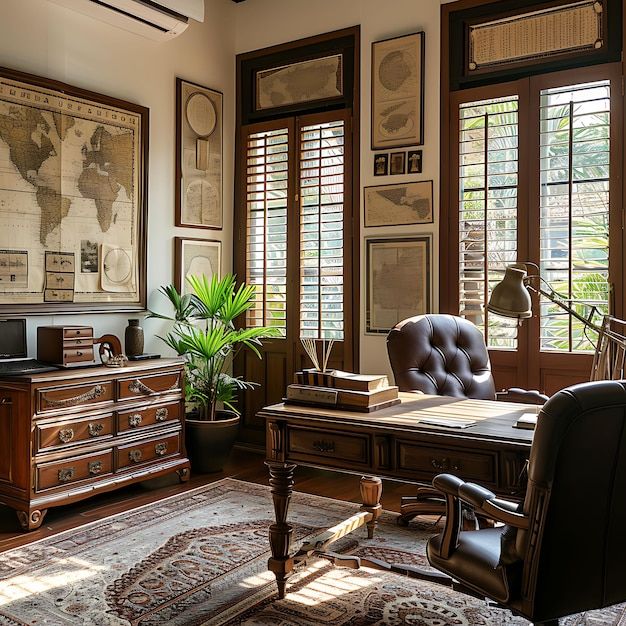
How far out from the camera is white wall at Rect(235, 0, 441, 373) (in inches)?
183

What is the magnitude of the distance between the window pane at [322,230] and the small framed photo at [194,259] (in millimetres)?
720

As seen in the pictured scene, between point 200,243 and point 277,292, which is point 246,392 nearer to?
point 277,292

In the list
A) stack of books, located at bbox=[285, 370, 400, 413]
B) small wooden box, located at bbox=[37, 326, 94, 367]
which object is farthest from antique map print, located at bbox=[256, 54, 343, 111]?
stack of books, located at bbox=[285, 370, 400, 413]

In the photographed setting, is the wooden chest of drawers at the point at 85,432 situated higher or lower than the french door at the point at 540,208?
lower

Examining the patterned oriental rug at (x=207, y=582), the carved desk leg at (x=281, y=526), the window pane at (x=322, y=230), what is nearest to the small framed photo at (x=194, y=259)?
the window pane at (x=322, y=230)

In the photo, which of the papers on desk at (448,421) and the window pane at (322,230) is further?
the window pane at (322,230)

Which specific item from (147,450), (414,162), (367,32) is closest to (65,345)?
(147,450)

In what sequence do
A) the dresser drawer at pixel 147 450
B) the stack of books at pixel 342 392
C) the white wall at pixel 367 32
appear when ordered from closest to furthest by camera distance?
1. the stack of books at pixel 342 392
2. the dresser drawer at pixel 147 450
3. the white wall at pixel 367 32

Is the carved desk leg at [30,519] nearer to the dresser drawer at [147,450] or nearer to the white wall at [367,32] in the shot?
the dresser drawer at [147,450]

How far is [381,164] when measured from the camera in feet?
16.0

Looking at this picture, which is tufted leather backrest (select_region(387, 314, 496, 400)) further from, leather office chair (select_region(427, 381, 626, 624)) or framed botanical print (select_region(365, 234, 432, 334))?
leather office chair (select_region(427, 381, 626, 624))

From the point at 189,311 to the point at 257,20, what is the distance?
2454 mm

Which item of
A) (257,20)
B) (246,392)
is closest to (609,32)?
(257,20)

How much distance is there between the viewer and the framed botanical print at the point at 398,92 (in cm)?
468
